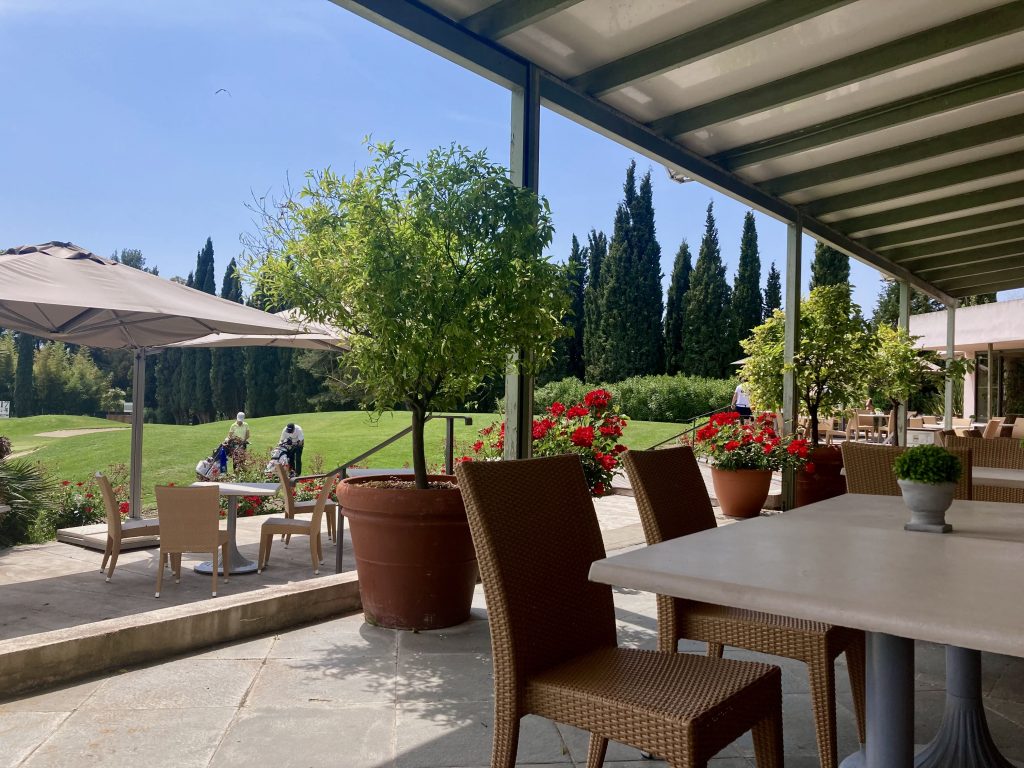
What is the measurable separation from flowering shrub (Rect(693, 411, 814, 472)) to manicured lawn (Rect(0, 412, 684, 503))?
6.79 metres

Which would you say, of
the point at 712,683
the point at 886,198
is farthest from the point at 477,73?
the point at 886,198

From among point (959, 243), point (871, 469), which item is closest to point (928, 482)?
point (871, 469)

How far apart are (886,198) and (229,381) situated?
22.6 m

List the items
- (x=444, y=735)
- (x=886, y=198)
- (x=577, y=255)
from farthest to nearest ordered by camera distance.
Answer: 1. (x=577, y=255)
2. (x=886, y=198)
3. (x=444, y=735)

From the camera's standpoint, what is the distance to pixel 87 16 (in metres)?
39.5

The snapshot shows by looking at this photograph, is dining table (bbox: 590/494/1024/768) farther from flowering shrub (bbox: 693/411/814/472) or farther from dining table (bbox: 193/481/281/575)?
flowering shrub (bbox: 693/411/814/472)

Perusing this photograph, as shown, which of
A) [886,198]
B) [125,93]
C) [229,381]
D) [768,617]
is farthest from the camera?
[125,93]

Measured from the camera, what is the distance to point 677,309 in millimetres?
26172

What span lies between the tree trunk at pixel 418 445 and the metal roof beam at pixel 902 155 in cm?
400

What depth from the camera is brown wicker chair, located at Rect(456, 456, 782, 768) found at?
1.55m

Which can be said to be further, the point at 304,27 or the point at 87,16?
the point at 87,16

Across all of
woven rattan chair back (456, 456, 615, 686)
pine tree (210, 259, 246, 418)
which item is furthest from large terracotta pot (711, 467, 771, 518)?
pine tree (210, 259, 246, 418)

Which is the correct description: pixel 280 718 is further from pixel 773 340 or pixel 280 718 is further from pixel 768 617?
pixel 773 340

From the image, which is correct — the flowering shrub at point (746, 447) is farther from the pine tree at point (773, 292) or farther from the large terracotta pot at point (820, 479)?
the pine tree at point (773, 292)
